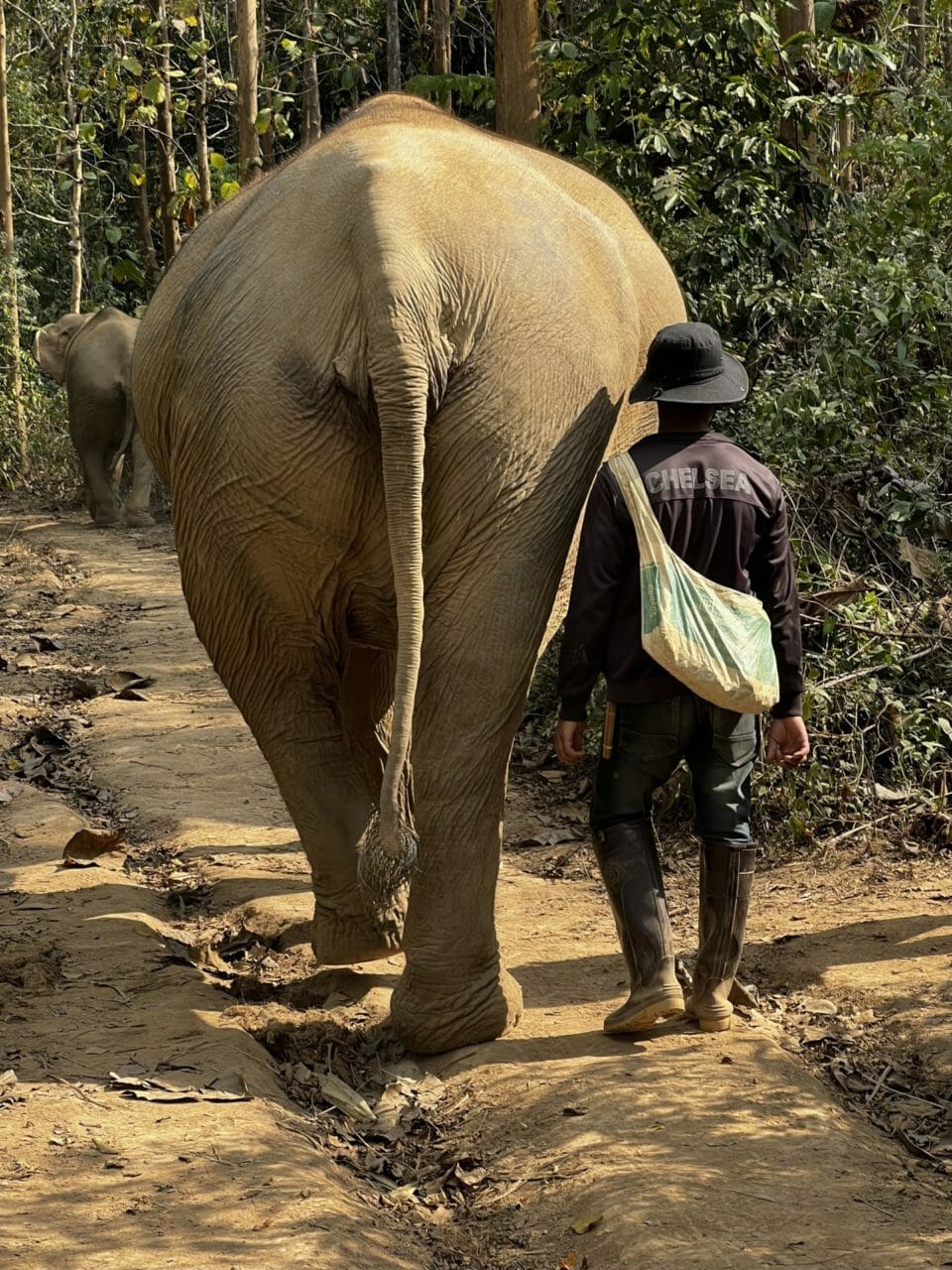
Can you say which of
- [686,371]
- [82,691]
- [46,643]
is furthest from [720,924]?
[46,643]

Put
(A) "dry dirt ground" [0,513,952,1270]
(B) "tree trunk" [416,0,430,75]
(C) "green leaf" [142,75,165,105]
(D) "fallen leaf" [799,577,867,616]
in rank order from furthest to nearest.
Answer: (B) "tree trunk" [416,0,430,75] < (C) "green leaf" [142,75,165,105] < (D) "fallen leaf" [799,577,867,616] < (A) "dry dirt ground" [0,513,952,1270]

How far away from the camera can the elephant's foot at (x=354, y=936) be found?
466 cm

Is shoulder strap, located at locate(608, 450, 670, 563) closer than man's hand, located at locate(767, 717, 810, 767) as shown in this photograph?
Yes

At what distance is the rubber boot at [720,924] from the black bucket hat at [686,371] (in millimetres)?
1157

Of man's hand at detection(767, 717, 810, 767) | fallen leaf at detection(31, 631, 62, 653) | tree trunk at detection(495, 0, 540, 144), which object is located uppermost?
tree trunk at detection(495, 0, 540, 144)

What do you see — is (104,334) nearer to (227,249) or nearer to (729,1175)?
(227,249)

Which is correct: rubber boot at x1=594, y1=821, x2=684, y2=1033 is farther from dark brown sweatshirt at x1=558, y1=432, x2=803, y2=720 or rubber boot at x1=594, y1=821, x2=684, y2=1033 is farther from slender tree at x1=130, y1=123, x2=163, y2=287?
slender tree at x1=130, y1=123, x2=163, y2=287

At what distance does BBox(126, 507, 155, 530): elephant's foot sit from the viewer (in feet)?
53.7

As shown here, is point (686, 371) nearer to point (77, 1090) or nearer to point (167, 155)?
point (77, 1090)

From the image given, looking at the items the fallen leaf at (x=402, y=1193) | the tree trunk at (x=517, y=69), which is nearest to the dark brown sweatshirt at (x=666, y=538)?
the fallen leaf at (x=402, y=1193)

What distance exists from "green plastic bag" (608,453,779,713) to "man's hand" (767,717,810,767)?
0.82 ft

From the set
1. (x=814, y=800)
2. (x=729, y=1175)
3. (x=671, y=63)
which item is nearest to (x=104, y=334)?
(x=671, y=63)

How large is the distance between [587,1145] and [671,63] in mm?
6563

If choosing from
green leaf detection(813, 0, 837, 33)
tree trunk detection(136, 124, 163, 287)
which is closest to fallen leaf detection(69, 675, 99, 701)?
green leaf detection(813, 0, 837, 33)
